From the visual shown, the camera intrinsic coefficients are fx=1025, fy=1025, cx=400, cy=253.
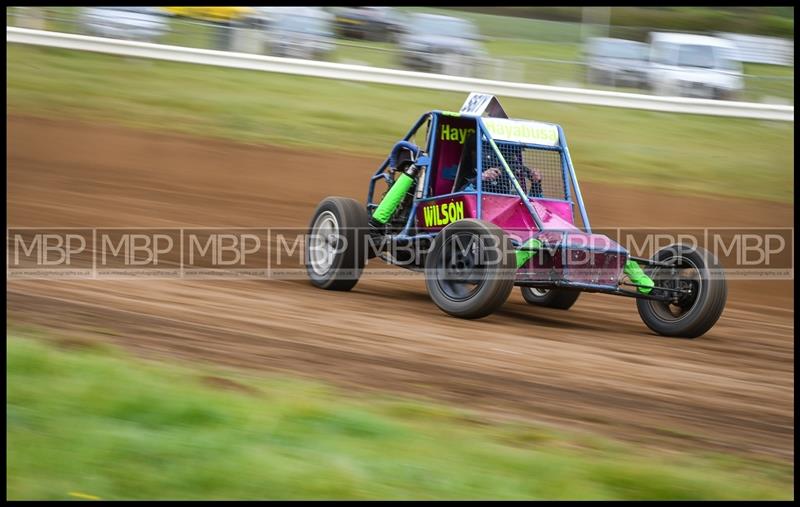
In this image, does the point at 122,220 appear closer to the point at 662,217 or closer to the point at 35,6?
the point at 662,217

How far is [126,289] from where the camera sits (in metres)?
8.27

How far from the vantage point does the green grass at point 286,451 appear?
12.6 ft

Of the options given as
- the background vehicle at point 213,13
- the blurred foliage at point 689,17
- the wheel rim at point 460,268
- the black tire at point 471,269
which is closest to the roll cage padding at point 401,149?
the black tire at point 471,269

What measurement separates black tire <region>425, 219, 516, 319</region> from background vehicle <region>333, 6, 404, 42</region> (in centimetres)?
1285

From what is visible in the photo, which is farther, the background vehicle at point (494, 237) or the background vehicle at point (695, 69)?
the background vehicle at point (695, 69)

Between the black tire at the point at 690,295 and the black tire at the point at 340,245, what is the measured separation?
8.15ft

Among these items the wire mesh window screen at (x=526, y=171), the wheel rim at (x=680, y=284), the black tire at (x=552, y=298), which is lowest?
the black tire at (x=552, y=298)

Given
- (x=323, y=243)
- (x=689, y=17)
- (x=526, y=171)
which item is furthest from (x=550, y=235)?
(x=689, y=17)

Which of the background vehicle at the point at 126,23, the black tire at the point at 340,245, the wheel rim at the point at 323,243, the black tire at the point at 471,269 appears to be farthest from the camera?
the background vehicle at the point at 126,23

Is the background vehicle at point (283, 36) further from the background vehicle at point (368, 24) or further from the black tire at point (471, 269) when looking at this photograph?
the black tire at point (471, 269)

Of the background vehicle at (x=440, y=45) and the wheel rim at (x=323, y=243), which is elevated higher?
the background vehicle at (x=440, y=45)

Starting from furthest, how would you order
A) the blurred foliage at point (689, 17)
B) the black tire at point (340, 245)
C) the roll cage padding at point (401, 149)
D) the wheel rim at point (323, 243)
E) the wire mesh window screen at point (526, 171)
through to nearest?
the blurred foliage at point (689, 17) < the wheel rim at point (323, 243) < the roll cage padding at point (401, 149) < the black tire at point (340, 245) < the wire mesh window screen at point (526, 171)

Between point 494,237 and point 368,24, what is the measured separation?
13.9 meters

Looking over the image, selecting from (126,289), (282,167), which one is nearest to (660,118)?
(282,167)
